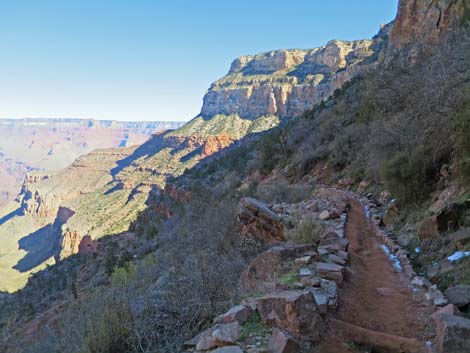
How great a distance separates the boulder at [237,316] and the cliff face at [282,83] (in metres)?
109

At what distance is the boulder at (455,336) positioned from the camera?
10.8ft

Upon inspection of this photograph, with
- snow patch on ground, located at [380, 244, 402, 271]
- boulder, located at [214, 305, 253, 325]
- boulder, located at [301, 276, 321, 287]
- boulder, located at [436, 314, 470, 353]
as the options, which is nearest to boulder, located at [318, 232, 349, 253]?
snow patch on ground, located at [380, 244, 402, 271]

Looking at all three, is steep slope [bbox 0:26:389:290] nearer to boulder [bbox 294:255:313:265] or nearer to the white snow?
boulder [bbox 294:255:313:265]

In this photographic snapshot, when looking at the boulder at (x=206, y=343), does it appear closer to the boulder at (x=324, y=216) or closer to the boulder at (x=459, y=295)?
the boulder at (x=459, y=295)

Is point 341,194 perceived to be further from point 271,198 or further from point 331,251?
point 331,251

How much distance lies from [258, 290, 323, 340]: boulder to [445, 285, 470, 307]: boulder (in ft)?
5.52

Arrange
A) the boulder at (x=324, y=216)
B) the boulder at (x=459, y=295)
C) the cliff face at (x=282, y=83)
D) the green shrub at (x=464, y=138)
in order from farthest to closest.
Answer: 1. the cliff face at (x=282, y=83)
2. the boulder at (x=324, y=216)
3. the green shrub at (x=464, y=138)
4. the boulder at (x=459, y=295)

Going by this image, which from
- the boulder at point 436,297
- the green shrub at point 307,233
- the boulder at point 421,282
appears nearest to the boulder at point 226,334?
the boulder at point 436,297

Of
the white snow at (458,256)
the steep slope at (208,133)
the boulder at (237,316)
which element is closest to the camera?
the boulder at (237,316)

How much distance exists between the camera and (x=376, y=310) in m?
4.70

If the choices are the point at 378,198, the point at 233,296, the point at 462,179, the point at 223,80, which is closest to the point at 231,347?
the point at 233,296

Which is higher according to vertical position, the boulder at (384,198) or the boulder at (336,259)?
the boulder at (384,198)

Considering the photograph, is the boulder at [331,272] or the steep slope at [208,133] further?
the steep slope at [208,133]

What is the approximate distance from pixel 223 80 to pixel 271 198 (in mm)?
149136
